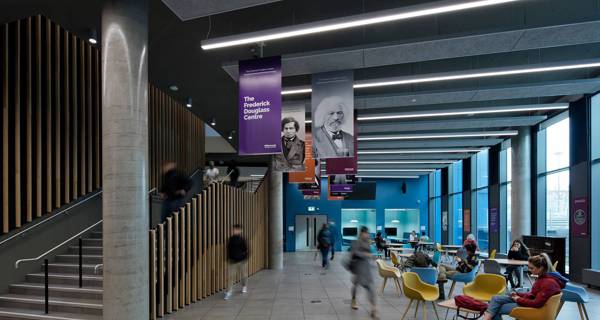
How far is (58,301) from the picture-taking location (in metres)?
7.54

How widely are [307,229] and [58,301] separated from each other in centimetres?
2072

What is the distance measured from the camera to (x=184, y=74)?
33.1 ft

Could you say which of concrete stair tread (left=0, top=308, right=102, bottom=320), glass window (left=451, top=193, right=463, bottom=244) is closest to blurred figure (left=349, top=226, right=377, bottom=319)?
concrete stair tread (left=0, top=308, right=102, bottom=320)

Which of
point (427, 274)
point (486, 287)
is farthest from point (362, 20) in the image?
point (427, 274)

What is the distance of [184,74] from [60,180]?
11.2 feet

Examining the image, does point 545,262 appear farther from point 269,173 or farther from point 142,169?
point 269,173

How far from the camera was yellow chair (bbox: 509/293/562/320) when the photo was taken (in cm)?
553

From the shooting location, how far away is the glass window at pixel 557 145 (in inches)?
556

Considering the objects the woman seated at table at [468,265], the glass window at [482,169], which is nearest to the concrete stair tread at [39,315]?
the woman seated at table at [468,265]

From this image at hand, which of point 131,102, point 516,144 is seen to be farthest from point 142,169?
point 516,144

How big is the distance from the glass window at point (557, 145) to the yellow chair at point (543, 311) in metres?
9.95

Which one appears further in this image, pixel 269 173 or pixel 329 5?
pixel 269 173

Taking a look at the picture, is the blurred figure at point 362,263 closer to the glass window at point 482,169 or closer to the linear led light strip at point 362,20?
the linear led light strip at point 362,20

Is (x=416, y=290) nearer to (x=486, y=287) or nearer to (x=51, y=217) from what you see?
(x=486, y=287)
